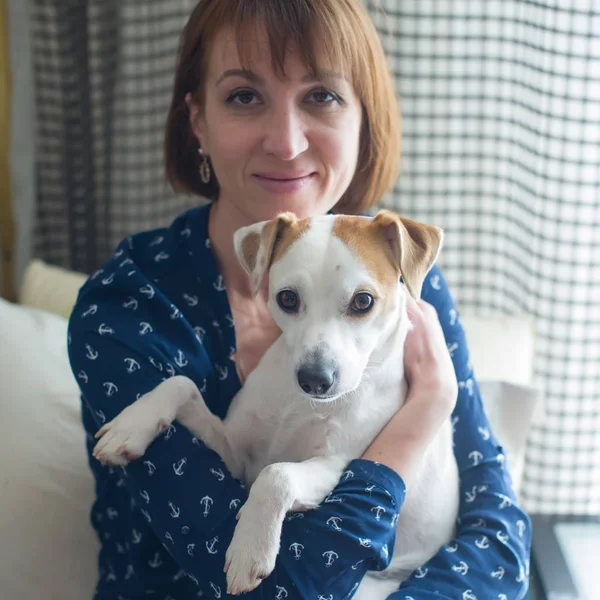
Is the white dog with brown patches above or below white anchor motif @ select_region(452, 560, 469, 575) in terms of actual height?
above

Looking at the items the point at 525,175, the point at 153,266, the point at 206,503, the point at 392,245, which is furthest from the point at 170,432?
the point at 525,175

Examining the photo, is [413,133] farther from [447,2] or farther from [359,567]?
[359,567]

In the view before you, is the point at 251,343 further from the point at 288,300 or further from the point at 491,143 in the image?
the point at 491,143

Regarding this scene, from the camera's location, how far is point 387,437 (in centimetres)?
123

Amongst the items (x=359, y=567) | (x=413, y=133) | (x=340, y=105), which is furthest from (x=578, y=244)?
(x=359, y=567)

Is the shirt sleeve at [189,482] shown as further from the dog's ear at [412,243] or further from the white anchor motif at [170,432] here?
the dog's ear at [412,243]

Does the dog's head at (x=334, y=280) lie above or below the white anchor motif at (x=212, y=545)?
above

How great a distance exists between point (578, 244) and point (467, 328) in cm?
33

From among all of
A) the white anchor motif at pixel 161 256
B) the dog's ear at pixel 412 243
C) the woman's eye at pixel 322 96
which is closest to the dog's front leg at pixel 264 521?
the dog's ear at pixel 412 243

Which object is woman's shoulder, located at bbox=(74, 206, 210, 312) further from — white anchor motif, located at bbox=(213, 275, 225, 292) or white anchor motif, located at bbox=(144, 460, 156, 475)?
white anchor motif, located at bbox=(144, 460, 156, 475)

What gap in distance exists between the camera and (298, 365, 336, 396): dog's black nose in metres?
1.08

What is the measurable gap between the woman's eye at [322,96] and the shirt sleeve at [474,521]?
15.4 inches

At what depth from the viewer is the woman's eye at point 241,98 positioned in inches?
52.5

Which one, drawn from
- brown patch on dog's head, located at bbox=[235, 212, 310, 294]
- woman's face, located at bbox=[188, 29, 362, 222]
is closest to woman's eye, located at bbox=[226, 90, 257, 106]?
woman's face, located at bbox=[188, 29, 362, 222]
